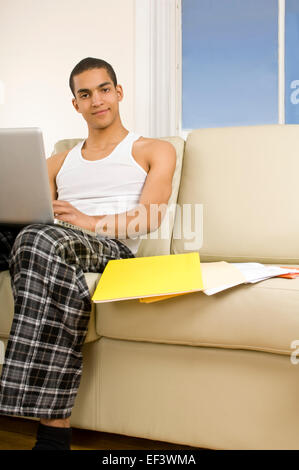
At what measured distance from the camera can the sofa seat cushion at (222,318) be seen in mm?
915

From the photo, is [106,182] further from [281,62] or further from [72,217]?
[281,62]

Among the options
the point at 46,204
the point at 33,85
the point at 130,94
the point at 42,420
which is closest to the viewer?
the point at 42,420

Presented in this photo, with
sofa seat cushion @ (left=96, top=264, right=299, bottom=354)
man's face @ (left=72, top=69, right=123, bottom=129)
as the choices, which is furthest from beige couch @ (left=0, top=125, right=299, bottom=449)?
man's face @ (left=72, top=69, right=123, bottom=129)

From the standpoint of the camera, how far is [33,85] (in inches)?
96.3

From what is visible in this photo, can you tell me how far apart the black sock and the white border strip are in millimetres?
1971

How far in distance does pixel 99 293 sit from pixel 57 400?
0.23 meters

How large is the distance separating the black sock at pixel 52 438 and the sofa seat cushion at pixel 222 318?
23cm

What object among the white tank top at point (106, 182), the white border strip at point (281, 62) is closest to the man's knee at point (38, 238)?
the white tank top at point (106, 182)

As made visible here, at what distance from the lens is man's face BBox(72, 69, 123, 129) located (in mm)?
1579

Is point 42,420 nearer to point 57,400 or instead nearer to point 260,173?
point 57,400

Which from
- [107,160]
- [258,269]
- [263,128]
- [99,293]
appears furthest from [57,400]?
[263,128]

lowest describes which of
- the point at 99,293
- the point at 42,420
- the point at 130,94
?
the point at 42,420

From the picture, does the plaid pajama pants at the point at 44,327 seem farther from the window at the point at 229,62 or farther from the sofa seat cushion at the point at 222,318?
the window at the point at 229,62

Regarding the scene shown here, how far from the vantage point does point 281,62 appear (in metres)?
2.42
